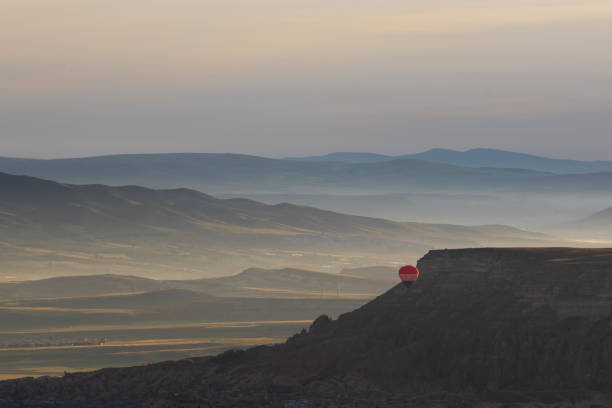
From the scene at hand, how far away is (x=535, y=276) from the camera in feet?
327

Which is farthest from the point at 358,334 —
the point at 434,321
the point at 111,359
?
the point at 111,359

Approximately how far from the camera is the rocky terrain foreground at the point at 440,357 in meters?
92.4

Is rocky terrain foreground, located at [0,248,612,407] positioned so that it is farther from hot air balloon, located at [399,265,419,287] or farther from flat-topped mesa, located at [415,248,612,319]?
hot air balloon, located at [399,265,419,287]

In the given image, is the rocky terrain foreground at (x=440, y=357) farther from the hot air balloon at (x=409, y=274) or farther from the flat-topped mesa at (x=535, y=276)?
the hot air balloon at (x=409, y=274)

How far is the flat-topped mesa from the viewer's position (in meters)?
95.0

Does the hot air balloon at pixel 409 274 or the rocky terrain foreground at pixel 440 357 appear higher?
the hot air balloon at pixel 409 274

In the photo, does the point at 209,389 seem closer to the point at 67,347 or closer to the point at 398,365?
the point at 398,365

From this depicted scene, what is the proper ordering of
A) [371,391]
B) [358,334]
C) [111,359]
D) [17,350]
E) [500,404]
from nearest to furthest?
[500,404] → [371,391] → [358,334] → [111,359] → [17,350]

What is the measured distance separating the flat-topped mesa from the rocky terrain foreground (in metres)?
0.10

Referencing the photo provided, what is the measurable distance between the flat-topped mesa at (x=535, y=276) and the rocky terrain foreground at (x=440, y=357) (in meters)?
0.10

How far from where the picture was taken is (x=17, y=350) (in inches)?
7677

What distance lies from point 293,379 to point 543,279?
23.1 m

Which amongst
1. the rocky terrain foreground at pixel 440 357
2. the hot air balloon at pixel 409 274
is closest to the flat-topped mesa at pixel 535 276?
the rocky terrain foreground at pixel 440 357

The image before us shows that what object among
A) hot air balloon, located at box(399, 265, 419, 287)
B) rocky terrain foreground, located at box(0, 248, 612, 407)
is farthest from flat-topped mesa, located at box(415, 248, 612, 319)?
hot air balloon, located at box(399, 265, 419, 287)
